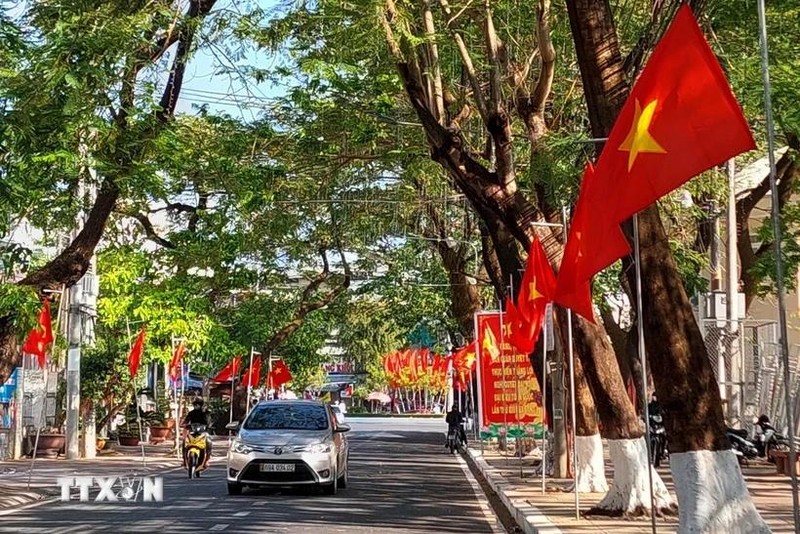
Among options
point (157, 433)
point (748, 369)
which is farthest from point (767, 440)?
point (157, 433)

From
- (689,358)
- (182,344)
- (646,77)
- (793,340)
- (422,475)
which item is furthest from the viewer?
Answer: (793,340)

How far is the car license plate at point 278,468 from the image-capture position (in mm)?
18453

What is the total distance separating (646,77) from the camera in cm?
878

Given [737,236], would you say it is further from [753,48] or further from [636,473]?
[636,473]

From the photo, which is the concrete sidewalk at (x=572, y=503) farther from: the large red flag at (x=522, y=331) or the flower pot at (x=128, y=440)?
the flower pot at (x=128, y=440)

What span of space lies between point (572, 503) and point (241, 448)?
5462 mm

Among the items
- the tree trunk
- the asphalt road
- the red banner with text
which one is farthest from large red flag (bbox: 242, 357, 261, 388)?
the tree trunk

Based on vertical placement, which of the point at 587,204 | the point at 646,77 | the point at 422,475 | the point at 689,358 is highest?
the point at 646,77

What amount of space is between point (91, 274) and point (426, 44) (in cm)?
1565

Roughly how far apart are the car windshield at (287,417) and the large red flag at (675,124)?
11529 millimetres

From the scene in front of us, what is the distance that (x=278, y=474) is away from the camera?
1858 centimetres

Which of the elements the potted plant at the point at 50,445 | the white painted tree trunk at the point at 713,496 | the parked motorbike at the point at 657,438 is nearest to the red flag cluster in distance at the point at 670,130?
the white painted tree trunk at the point at 713,496

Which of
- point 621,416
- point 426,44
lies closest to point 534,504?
point 621,416

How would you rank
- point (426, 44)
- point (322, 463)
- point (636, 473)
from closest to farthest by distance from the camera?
point (636, 473), point (426, 44), point (322, 463)
